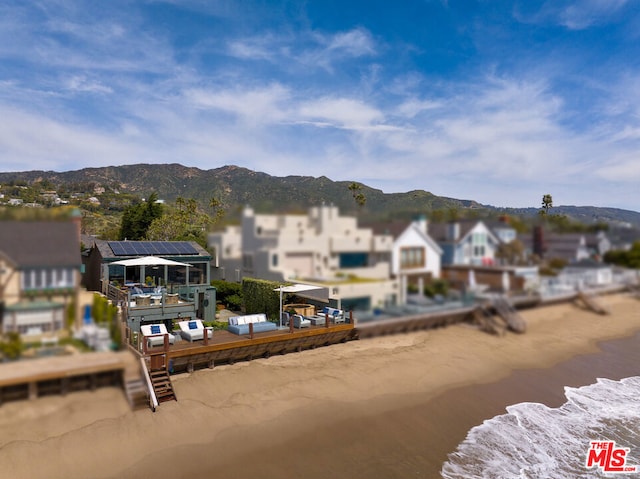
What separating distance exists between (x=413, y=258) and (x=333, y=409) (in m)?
10.00

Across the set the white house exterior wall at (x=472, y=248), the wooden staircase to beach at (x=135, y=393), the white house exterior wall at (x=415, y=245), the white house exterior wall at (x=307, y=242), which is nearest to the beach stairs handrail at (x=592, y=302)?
the white house exterior wall at (x=472, y=248)

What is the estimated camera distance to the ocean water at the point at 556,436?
999 centimetres

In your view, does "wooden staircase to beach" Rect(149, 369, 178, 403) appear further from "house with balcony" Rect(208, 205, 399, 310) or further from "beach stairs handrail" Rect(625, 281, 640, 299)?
"beach stairs handrail" Rect(625, 281, 640, 299)

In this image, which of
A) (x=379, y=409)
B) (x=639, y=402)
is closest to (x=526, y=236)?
(x=379, y=409)

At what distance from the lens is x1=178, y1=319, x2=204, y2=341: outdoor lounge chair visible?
15039 mm

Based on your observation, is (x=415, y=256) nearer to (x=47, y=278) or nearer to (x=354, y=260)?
(x=354, y=260)

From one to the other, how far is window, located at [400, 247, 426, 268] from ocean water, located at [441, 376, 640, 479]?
26.2 ft

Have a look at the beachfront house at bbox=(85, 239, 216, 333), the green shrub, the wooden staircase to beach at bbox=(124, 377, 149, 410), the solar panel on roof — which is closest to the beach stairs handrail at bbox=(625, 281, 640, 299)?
the wooden staircase to beach at bbox=(124, 377, 149, 410)

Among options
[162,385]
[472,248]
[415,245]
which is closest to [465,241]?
[472,248]

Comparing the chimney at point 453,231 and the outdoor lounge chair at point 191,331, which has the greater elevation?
the chimney at point 453,231

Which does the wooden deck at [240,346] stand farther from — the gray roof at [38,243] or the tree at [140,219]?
the tree at [140,219]

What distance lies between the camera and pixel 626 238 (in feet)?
16.1

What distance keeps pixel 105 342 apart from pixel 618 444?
40.7 feet

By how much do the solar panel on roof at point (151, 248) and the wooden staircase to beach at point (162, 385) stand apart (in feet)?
29.3
